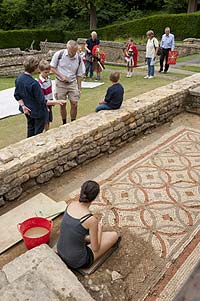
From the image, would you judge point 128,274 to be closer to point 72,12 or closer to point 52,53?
point 52,53

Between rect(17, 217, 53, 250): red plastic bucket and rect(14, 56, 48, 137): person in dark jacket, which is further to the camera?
rect(14, 56, 48, 137): person in dark jacket

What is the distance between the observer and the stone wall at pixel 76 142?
12.5 ft

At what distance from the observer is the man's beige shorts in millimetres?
5691

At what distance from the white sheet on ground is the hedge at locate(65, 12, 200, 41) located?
14.0 meters

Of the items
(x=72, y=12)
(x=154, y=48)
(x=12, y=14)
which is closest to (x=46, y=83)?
(x=154, y=48)

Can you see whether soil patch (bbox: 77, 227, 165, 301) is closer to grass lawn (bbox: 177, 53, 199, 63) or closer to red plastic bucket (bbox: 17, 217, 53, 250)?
red plastic bucket (bbox: 17, 217, 53, 250)

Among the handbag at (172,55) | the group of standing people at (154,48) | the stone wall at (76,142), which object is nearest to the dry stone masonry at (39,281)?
the stone wall at (76,142)

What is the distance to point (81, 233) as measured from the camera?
104 inches

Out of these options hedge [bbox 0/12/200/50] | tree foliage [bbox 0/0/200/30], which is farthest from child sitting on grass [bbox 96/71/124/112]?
tree foliage [bbox 0/0/200/30]

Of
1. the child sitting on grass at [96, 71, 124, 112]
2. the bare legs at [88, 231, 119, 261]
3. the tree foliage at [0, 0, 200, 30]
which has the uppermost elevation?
the tree foliage at [0, 0, 200, 30]

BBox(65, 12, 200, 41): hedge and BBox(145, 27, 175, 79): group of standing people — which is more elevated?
BBox(65, 12, 200, 41): hedge

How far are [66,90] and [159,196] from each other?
284cm

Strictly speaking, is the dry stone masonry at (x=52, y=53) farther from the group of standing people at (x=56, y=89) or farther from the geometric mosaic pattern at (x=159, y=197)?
the geometric mosaic pattern at (x=159, y=197)

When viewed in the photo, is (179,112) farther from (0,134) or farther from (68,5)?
(68,5)
